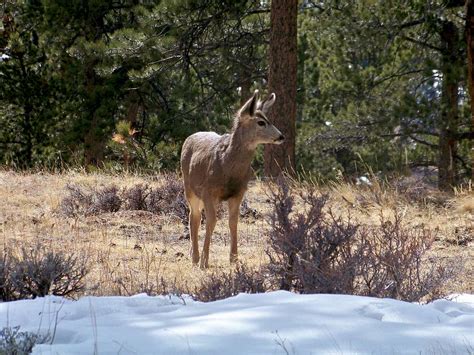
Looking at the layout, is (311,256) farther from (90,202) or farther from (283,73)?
(283,73)

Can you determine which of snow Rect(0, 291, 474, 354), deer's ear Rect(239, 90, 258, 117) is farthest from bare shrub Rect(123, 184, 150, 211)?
snow Rect(0, 291, 474, 354)

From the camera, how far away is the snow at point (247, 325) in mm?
4430

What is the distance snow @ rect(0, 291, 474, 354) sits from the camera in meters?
4.43

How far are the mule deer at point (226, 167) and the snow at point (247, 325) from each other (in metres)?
3.71

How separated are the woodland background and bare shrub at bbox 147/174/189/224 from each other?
3.60m

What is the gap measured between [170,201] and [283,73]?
163 inches

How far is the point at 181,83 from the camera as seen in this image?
23891 millimetres

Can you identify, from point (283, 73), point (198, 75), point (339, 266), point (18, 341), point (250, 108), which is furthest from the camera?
point (198, 75)

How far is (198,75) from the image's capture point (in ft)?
63.7

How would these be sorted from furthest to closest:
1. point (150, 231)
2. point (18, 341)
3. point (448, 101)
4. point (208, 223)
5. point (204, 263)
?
point (448, 101), point (150, 231), point (208, 223), point (204, 263), point (18, 341)

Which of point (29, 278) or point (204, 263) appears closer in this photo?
point (29, 278)

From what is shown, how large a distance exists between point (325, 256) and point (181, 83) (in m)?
17.4

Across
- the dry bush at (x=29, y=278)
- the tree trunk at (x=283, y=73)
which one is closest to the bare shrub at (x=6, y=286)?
the dry bush at (x=29, y=278)

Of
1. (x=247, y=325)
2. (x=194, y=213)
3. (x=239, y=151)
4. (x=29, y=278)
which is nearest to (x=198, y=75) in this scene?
(x=194, y=213)
